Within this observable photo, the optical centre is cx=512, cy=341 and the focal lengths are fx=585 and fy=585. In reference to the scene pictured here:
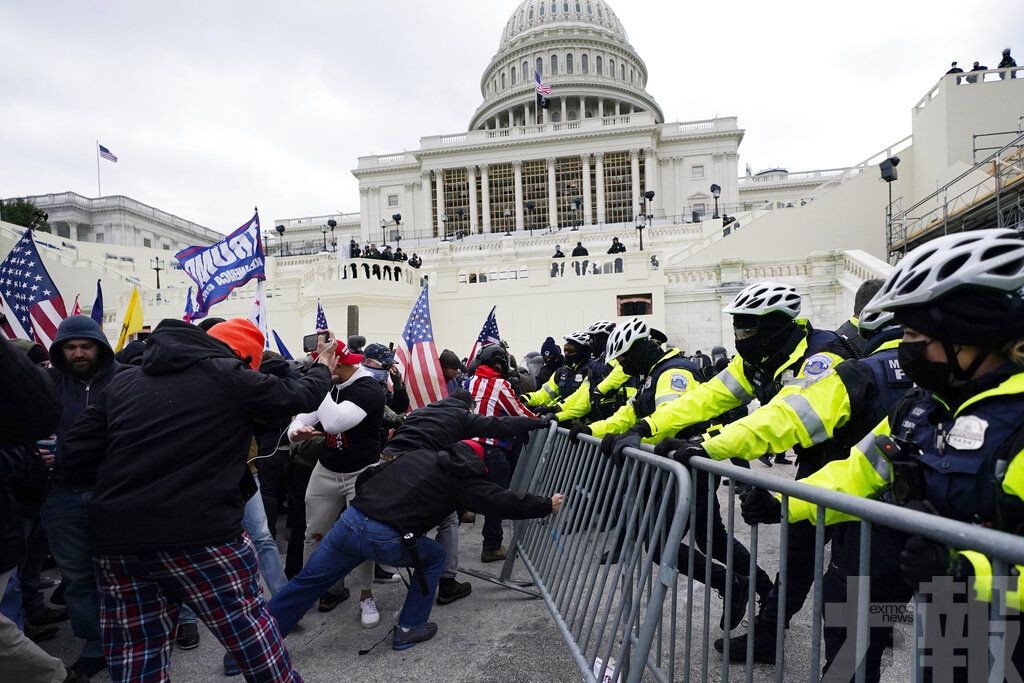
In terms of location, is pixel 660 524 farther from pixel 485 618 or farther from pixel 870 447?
pixel 485 618

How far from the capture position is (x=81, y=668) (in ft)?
11.0

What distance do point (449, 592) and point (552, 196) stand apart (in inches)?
2181

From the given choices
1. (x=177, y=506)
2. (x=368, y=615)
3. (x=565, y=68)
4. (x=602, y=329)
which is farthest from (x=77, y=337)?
(x=565, y=68)

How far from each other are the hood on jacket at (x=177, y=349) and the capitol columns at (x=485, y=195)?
2237 inches

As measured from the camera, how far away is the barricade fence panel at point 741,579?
60.8 inches

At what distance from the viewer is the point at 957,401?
1806 millimetres

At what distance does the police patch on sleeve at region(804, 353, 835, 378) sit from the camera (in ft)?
8.45

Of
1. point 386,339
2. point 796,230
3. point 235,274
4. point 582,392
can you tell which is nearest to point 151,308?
point 386,339

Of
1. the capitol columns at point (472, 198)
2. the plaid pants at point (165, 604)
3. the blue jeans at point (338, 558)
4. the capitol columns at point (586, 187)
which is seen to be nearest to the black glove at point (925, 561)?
the plaid pants at point (165, 604)

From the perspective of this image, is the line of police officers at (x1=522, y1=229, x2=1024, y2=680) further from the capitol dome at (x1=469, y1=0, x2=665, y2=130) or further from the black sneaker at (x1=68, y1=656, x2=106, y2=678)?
the capitol dome at (x1=469, y1=0, x2=665, y2=130)

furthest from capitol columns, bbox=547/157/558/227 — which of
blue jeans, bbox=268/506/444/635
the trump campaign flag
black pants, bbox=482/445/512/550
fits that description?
blue jeans, bbox=268/506/444/635

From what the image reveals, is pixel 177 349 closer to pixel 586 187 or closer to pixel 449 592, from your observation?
pixel 449 592

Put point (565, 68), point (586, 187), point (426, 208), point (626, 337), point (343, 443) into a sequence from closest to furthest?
point (343, 443) → point (626, 337) → point (586, 187) → point (426, 208) → point (565, 68)

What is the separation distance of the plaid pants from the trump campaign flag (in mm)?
5520
